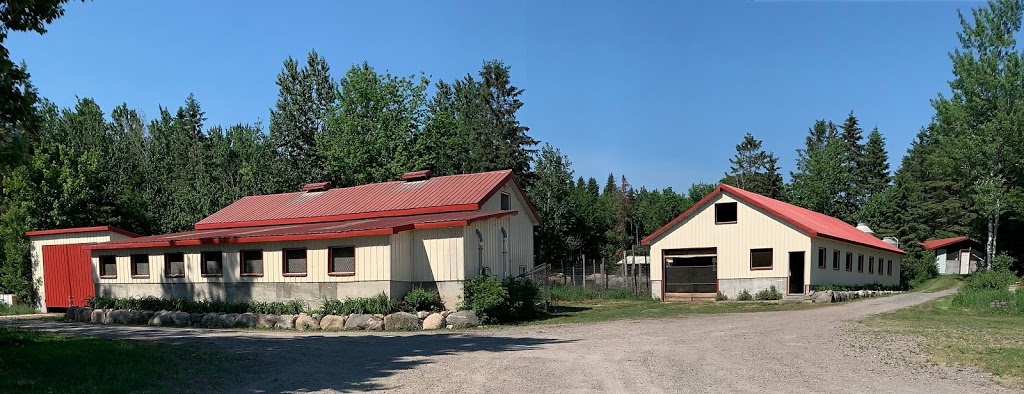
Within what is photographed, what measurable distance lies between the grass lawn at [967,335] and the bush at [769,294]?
22.9ft

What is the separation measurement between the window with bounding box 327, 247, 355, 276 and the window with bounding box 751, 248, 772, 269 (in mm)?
19862

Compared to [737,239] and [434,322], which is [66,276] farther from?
[737,239]

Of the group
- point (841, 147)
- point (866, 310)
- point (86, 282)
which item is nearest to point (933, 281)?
point (841, 147)

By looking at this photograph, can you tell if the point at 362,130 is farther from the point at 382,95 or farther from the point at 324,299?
the point at 324,299

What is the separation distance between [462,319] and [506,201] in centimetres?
986

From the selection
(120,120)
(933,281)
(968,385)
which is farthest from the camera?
(120,120)

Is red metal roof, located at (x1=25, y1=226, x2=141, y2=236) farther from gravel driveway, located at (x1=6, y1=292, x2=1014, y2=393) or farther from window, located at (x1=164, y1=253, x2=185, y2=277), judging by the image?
gravel driveway, located at (x1=6, y1=292, x2=1014, y2=393)

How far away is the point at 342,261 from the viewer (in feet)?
79.6

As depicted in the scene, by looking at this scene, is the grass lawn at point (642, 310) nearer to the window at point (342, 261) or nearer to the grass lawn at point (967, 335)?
the grass lawn at point (967, 335)

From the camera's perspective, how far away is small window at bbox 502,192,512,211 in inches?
1219

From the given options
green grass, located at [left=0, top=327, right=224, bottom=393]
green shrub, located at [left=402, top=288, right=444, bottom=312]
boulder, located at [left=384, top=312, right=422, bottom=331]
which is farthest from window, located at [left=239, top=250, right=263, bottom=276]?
Answer: green grass, located at [left=0, top=327, right=224, bottom=393]

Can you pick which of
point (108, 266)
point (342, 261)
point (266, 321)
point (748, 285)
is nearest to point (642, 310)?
point (748, 285)

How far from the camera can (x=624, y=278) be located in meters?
40.9

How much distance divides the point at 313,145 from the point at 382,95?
7082 millimetres
